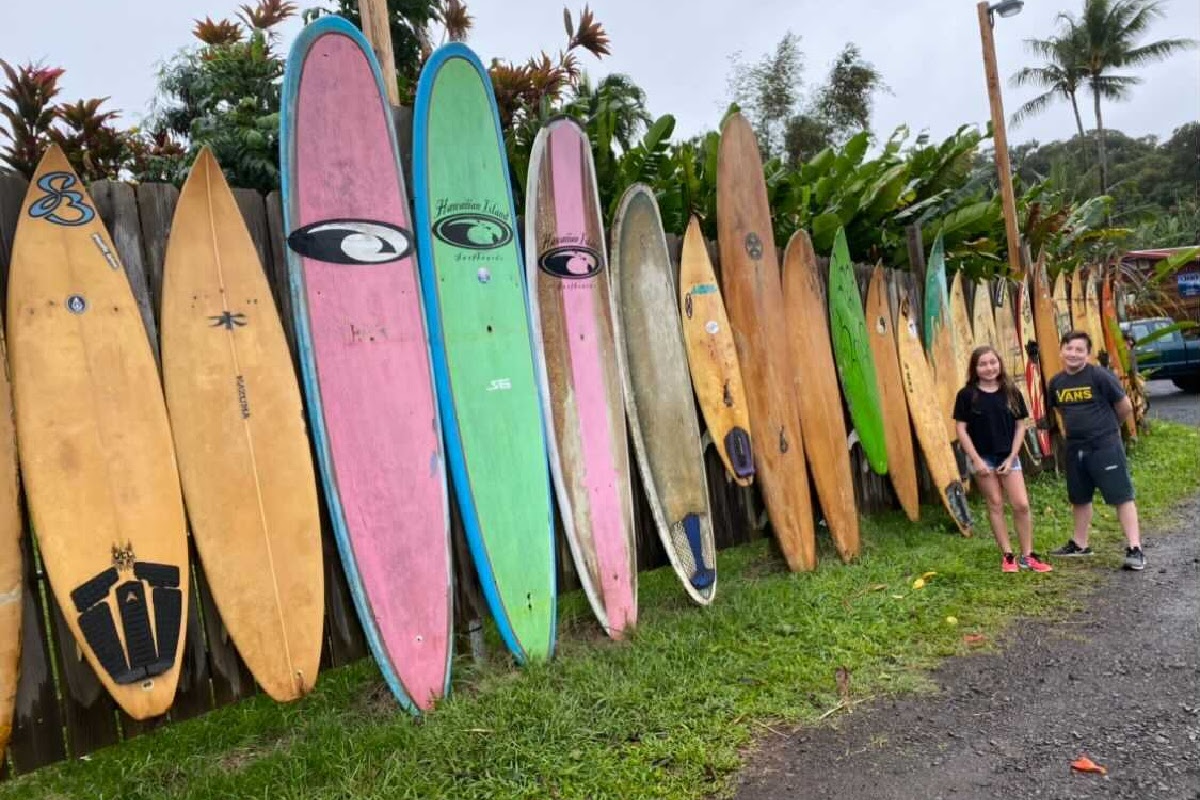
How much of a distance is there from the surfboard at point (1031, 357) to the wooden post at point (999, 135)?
0.24 m

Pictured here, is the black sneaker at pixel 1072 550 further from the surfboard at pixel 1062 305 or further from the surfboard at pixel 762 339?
the surfboard at pixel 1062 305

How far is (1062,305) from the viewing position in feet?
22.6

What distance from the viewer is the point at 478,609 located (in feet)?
8.96

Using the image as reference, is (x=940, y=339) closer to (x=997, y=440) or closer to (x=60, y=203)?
(x=997, y=440)

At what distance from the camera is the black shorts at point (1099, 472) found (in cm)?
398

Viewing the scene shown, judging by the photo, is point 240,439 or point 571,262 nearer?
point 240,439

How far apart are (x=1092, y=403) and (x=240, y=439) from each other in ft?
12.8

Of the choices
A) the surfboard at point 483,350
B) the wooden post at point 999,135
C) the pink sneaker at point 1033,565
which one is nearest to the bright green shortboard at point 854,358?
the pink sneaker at point 1033,565

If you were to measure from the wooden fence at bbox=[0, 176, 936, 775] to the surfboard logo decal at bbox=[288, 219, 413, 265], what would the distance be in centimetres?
9

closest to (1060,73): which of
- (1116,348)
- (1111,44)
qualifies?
(1111,44)

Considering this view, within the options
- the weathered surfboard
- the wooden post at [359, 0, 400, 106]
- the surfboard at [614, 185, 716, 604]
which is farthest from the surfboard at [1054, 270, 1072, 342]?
the wooden post at [359, 0, 400, 106]

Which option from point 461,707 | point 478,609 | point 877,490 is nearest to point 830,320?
point 877,490

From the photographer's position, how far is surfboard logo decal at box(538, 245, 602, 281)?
311 centimetres

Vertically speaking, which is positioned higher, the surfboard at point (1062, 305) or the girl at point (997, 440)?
the surfboard at point (1062, 305)
